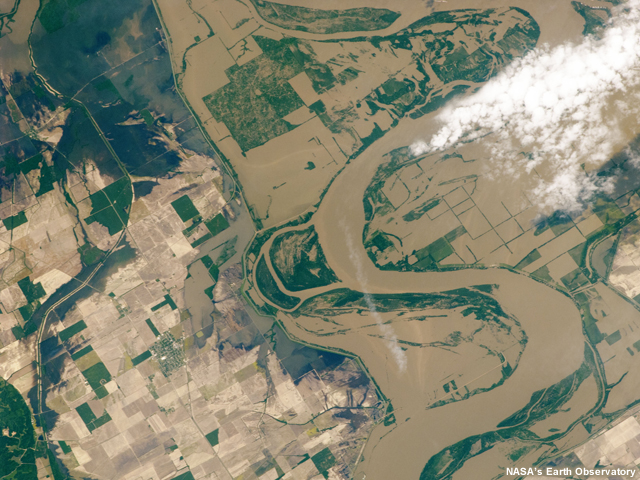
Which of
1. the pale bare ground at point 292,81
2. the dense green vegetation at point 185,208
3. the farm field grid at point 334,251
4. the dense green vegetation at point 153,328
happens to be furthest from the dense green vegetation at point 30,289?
the pale bare ground at point 292,81

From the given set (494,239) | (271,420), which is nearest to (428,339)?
(494,239)

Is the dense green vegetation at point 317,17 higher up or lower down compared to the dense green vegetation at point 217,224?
higher up

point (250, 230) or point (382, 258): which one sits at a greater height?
point (250, 230)

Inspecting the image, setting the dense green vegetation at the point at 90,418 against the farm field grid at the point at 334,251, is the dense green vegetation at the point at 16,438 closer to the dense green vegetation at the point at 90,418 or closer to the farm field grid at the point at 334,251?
the farm field grid at the point at 334,251

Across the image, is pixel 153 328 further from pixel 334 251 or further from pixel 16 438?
pixel 334 251

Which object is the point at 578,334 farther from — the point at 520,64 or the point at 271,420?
the point at 271,420

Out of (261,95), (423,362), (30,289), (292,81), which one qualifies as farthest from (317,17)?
(30,289)
